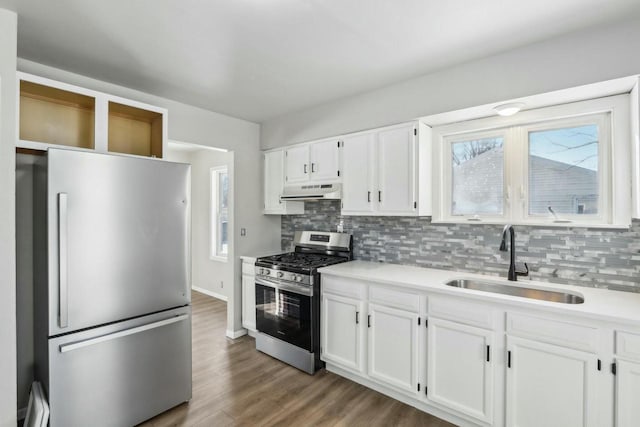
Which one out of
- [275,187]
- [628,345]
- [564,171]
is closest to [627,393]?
[628,345]

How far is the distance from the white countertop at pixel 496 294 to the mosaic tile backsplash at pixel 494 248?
8 centimetres

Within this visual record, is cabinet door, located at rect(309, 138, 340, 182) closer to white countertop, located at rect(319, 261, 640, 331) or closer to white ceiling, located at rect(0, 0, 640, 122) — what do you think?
white ceiling, located at rect(0, 0, 640, 122)

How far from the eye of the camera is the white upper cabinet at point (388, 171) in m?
2.65

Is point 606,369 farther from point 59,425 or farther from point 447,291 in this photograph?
point 59,425

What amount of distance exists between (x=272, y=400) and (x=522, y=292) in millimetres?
2085

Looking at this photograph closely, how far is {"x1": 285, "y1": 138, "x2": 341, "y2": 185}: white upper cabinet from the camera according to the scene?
10.5 feet

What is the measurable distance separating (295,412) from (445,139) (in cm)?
255

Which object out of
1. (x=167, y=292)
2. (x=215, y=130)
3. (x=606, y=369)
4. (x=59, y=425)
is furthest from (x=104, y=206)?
(x=606, y=369)

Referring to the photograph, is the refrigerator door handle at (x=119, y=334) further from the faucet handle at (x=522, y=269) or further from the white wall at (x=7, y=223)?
the faucet handle at (x=522, y=269)

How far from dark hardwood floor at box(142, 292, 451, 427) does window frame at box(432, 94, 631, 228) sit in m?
1.58

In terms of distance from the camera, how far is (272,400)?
8.02ft

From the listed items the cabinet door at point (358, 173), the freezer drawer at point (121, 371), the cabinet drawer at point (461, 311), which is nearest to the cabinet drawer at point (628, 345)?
the cabinet drawer at point (461, 311)

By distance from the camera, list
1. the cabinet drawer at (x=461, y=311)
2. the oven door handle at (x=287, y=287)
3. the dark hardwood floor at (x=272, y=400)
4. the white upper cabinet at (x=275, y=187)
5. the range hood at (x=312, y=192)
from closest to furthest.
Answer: the cabinet drawer at (x=461, y=311) → the dark hardwood floor at (x=272, y=400) → the oven door handle at (x=287, y=287) → the range hood at (x=312, y=192) → the white upper cabinet at (x=275, y=187)

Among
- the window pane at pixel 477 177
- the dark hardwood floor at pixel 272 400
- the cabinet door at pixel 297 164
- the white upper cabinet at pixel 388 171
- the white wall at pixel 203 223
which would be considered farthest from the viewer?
the white wall at pixel 203 223
